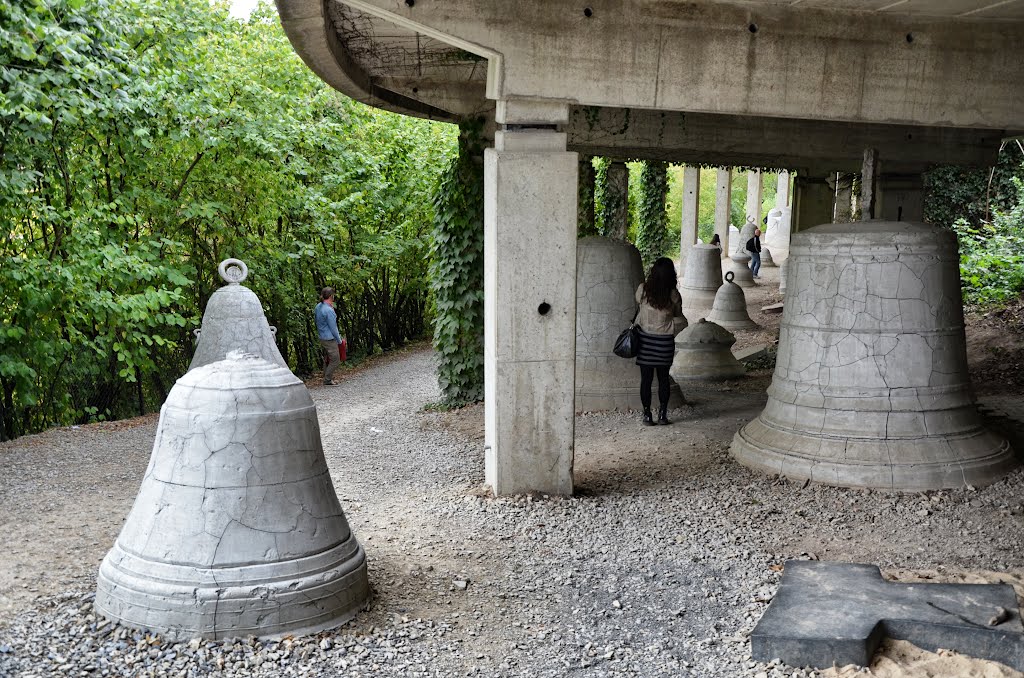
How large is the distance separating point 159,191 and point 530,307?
29.6 feet

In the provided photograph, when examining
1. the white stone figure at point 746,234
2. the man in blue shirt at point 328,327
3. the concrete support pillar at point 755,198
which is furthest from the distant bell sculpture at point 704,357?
the concrete support pillar at point 755,198

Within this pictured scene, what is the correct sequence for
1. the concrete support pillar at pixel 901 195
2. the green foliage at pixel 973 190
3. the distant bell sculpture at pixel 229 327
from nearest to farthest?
the distant bell sculpture at pixel 229 327, the concrete support pillar at pixel 901 195, the green foliage at pixel 973 190

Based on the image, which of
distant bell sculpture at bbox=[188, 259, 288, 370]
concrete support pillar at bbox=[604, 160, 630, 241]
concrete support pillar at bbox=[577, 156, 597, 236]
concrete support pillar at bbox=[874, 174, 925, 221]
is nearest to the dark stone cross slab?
distant bell sculpture at bbox=[188, 259, 288, 370]

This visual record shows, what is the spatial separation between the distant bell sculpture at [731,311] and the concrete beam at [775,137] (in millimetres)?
5262

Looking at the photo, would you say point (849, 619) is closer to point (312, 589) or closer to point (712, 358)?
point (312, 589)

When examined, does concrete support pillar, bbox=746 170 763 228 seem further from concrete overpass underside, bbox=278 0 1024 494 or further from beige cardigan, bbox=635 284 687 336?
concrete overpass underside, bbox=278 0 1024 494

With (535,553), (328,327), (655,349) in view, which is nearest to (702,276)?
(328,327)

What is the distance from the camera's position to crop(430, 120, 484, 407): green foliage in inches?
460

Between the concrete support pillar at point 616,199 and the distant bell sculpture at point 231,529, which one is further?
the concrete support pillar at point 616,199

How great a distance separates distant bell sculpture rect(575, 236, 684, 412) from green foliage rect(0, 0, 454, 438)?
5.35m

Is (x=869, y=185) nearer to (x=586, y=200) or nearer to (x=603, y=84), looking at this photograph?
(x=603, y=84)

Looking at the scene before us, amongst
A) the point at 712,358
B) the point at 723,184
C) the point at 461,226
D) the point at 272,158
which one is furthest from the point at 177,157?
the point at 723,184

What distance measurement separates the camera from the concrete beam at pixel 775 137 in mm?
13469

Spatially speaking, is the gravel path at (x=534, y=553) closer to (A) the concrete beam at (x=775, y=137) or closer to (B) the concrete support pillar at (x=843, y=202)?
(A) the concrete beam at (x=775, y=137)
